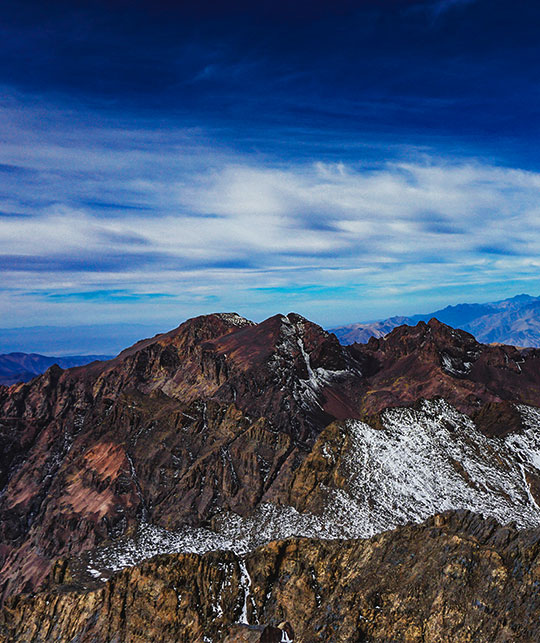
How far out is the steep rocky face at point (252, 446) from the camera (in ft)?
230

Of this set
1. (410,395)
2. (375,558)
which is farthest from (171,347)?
(375,558)

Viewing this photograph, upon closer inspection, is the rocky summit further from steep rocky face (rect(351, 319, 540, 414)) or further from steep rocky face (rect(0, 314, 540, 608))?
steep rocky face (rect(351, 319, 540, 414))

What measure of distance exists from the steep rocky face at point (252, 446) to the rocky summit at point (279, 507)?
46 centimetres

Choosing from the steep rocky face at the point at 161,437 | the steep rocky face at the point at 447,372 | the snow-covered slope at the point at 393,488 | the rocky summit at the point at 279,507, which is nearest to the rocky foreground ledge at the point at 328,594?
the rocky summit at the point at 279,507

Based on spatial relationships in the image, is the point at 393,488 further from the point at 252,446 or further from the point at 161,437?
the point at 161,437

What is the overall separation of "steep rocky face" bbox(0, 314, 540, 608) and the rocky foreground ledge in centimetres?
826

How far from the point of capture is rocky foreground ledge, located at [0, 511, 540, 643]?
1361 inches

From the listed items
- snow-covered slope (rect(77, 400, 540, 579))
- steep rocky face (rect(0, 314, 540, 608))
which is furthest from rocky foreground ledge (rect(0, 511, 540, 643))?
snow-covered slope (rect(77, 400, 540, 579))

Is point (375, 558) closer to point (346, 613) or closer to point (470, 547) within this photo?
point (346, 613)

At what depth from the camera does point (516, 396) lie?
532ft

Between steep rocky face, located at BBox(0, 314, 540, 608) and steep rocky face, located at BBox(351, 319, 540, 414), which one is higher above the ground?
steep rocky face, located at BBox(351, 319, 540, 414)

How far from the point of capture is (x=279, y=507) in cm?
7281

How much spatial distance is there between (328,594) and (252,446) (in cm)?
4728

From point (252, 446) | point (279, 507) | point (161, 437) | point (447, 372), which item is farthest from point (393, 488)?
point (447, 372)
